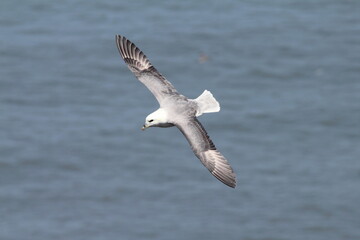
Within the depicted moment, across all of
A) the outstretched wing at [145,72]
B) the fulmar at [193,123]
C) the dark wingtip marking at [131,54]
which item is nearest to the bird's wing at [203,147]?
the fulmar at [193,123]

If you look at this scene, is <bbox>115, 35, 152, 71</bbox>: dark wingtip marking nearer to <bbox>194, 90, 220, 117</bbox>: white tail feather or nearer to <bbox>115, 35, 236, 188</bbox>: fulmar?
<bbox>115, 35, 236, 188</bbox>: fulmar

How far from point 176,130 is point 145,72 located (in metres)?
21.3

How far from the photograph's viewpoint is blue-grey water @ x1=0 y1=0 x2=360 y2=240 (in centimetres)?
3916

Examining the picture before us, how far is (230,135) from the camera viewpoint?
41094 millimetres

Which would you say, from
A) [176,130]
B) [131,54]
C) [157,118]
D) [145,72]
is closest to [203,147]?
[157,118]

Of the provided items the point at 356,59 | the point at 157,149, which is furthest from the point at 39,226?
the point at 356,59

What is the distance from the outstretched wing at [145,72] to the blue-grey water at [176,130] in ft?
62.1

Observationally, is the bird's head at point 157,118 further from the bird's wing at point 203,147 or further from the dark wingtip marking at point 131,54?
the dark wingtip marking at point 131,54

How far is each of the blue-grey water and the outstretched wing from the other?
1892 centimetres

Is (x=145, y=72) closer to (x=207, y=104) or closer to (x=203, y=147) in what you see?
(x=207, y=104)

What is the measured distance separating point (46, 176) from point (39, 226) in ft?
9.59

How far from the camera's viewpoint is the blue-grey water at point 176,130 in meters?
39.2

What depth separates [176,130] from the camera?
4122 centimetres

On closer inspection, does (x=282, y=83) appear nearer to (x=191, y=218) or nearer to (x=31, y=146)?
(x=191, y=218)
